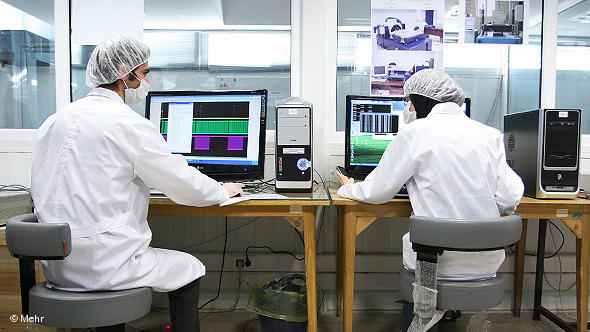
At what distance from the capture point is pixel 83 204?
1148 millimetres

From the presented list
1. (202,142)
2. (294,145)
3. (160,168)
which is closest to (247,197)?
(294,145)

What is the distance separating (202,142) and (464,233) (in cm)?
131

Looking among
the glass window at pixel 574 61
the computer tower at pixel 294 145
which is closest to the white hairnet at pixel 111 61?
the computer tower at pixel 294 145

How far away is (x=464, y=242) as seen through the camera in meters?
1.21

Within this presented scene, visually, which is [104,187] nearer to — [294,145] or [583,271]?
[294,145]

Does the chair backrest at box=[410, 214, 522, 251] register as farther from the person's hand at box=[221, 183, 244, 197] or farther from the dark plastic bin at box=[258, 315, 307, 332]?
the dark plastic bin at box=[258, 315, 307, 332]

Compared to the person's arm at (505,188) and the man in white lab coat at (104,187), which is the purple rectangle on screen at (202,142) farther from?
the person's arm at (505,188)

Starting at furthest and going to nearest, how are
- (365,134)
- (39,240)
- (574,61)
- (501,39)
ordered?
(574,61), (501,39), (365,134), (39,240)

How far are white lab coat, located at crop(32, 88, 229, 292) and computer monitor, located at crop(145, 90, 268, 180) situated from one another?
0.73 meters

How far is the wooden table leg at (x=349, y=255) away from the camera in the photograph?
167cm

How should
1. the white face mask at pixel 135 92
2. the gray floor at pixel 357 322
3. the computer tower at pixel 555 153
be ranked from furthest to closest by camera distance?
the gray floor at pixel 357 322
the computer tower at pixel 555 153
the white face mask at pixel 135 92

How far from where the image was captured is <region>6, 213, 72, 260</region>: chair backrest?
1.06m

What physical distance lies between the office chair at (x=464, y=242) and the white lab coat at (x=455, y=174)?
0.23 feet

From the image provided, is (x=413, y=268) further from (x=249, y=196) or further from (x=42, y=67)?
(x=42, y=67)
